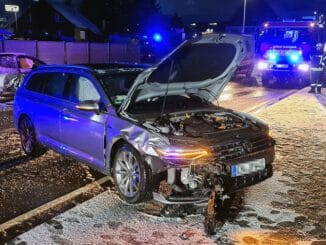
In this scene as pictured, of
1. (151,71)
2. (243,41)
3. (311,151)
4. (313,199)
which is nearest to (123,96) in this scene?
(151,71)

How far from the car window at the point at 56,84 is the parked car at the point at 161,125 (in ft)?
0.06

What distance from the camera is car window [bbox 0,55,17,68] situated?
1531 centimetres

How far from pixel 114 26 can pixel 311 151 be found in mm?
44393

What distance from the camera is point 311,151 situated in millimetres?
7648

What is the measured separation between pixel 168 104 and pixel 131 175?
1.14 metres

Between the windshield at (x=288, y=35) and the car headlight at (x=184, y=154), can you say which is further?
the windshield at (x=288, y=35)

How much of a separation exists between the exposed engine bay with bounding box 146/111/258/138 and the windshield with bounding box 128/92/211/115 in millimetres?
137


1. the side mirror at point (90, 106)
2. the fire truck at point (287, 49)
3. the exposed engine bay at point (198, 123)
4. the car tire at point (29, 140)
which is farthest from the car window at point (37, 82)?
the fire truck at point (287, 49)

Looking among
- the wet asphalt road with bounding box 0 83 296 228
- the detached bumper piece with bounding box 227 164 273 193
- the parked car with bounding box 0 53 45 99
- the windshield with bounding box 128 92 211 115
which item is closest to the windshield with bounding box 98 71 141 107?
the windshield with bounding box 128 92 211 115

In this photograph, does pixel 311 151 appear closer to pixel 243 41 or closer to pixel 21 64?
pixel 243 41

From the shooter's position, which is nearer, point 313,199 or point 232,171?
point 232,171

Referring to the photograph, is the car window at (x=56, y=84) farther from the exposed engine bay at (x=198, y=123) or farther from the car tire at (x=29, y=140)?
the exposed engine bay at (x=198, y=123)

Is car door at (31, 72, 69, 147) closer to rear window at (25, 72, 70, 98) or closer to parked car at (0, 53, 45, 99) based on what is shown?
rear window at (25, 72, 70, 98)

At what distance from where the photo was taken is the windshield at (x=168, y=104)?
5.29m
